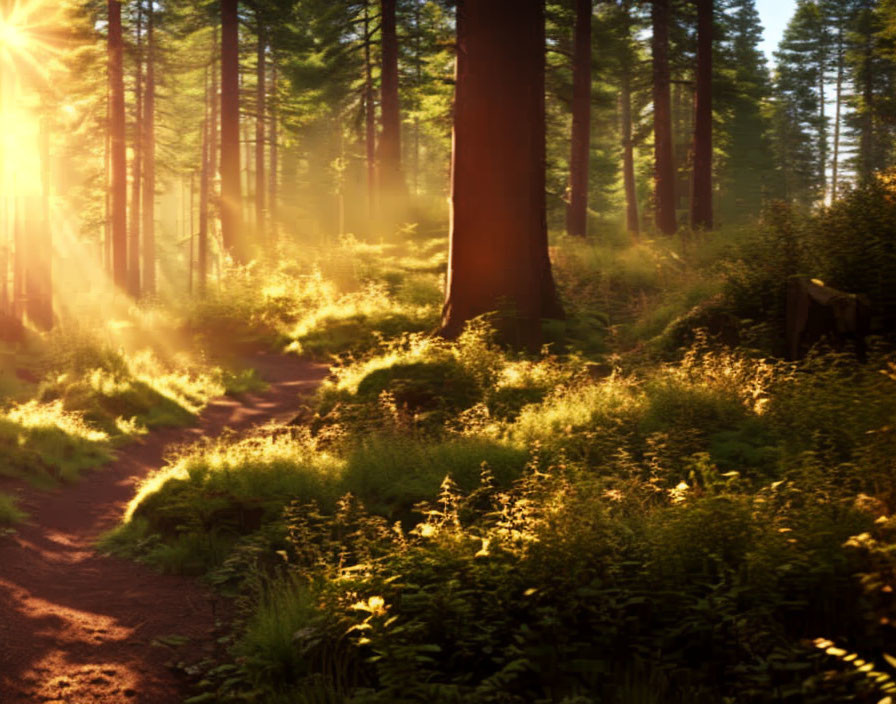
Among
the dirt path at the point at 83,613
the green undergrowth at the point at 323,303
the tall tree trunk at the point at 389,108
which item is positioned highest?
the tall tree trunk at the point at 389,108

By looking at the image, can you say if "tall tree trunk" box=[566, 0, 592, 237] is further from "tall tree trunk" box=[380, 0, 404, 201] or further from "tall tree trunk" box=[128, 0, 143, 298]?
"tall tree trunk" box=[128, 0, 143, 298]

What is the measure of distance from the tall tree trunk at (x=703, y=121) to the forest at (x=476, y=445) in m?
0.09

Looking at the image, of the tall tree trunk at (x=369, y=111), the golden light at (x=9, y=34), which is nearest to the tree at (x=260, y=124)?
the tall tree trunk at (x=369, y=111)

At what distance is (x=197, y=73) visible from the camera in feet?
131

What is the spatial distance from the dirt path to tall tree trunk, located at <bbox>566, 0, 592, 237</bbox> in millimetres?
17782

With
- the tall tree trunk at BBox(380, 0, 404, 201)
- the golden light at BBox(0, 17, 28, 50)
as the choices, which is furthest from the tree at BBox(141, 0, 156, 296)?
the golden light at BBox(0, 17, 28, 50)

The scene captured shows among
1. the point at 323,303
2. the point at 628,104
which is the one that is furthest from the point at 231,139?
the point at 628,104

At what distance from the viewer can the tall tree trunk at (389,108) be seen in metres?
26.8

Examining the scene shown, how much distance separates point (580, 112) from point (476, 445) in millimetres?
17934

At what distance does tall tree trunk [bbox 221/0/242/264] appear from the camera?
2367 cm

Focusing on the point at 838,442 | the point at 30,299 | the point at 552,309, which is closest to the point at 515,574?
the point at 838,442

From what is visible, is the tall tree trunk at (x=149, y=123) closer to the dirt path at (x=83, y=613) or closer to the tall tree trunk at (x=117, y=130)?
the tall tree trunk at (x=117, y=130)

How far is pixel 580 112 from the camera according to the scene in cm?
2339

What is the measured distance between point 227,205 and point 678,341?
54.6ft
